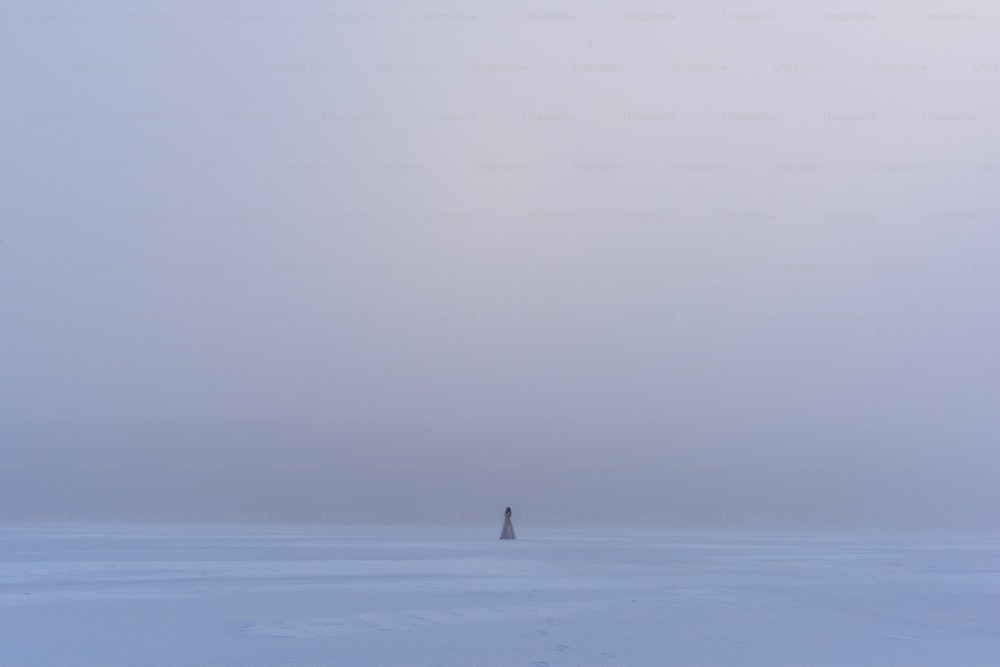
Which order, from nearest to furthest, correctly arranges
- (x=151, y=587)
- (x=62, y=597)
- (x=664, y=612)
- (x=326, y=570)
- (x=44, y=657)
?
(x=44, y=657), (x=664, y=612), (x=62, y=597), (x=151, y=587), (x=326, y=570)

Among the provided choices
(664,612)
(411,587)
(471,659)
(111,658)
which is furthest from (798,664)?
(411,587)

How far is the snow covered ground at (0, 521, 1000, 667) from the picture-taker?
313 inches

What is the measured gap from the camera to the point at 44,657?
759 cm

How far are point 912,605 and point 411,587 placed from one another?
576 centimetres

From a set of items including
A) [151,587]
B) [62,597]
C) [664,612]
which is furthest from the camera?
[151,587]

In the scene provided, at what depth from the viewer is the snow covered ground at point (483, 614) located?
794 centimetres

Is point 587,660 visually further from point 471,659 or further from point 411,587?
point 411,587

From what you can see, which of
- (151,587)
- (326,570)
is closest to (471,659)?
(151,587)

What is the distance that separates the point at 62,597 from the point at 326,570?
5.32 metres

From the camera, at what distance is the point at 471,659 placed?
7625 millimetres

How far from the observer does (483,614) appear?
10.3m

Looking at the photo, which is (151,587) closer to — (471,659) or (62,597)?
(62,597)

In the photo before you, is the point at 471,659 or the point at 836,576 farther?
the point at 836,576

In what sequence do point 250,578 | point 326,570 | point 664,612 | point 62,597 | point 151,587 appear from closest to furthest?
point 664,612 < point 62,597 < point 151,587 < point 250,578 < point 326,570
